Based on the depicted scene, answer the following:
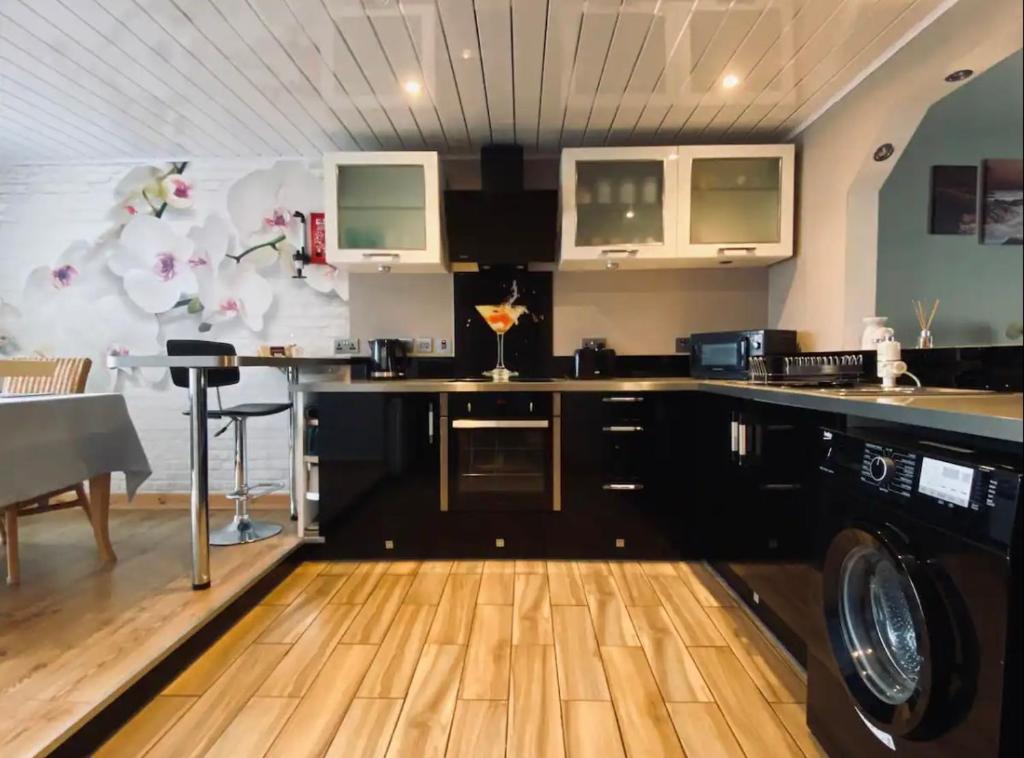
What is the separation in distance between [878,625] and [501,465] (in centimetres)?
168

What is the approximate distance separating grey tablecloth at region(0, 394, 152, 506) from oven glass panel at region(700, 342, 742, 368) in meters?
2.74

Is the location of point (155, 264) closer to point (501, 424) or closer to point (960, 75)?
point (501, 424)

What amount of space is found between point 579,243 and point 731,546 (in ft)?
5.50

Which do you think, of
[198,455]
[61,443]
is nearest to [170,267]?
[61,443]

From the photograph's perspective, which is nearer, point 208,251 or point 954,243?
point 954,243

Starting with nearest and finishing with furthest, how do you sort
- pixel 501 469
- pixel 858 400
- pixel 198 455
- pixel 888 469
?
pixel 888 469 → pixel 858 400 → pixel 198 455 → pixel 501 469

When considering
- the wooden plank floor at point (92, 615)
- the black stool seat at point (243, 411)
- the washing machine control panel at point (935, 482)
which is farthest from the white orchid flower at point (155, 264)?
A: the washing machine control panel at point (935, 482)

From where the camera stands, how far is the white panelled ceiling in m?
1.84

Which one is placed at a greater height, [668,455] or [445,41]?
[445,41]

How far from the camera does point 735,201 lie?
2797mm

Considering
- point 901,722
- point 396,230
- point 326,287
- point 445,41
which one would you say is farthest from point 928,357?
point 326,287

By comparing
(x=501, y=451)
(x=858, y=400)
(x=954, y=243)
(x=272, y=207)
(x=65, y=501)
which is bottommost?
(x=65, y=501)

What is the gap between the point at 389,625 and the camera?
1.96m

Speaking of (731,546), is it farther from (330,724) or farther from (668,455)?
(330,724)
